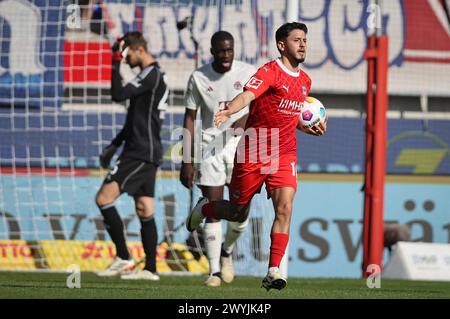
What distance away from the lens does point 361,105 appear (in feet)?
52.4

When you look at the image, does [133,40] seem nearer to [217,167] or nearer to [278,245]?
[217,167]

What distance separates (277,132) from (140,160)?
2.18 meters

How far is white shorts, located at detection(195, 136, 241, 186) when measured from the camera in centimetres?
888

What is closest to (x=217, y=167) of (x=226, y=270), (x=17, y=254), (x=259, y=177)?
(x=226, y=270)

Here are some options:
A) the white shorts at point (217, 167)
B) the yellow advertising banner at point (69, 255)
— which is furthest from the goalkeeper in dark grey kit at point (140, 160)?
the yellow advertising banner at point (69, 255)

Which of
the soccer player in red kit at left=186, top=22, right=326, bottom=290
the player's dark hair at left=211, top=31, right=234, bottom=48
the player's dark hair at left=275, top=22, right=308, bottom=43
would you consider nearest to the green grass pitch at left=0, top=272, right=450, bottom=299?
the soccer player in red kit at left=186, top=22, right=326, bottom=290

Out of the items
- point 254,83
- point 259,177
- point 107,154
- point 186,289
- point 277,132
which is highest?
point 254,83

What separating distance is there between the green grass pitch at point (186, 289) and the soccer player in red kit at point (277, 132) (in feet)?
2.25

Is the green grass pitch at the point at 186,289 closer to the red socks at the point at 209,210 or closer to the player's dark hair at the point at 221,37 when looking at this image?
the red socks at the point at 209,210

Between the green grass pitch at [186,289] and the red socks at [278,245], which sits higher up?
the red socks at [278,245]

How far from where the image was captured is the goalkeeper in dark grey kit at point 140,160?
919 cm

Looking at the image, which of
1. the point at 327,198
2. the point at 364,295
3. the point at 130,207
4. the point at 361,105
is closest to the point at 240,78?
the point at 364,295

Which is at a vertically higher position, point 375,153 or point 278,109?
point 278,109

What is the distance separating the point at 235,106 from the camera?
6918 millimetres
